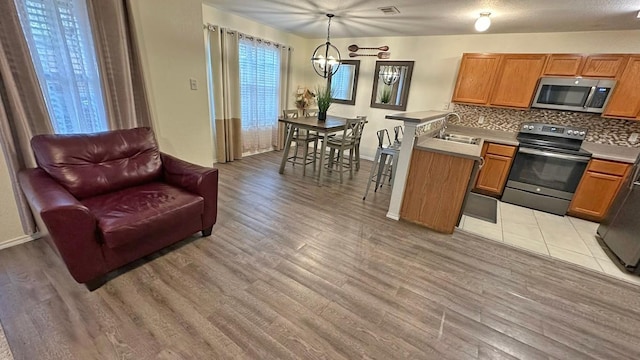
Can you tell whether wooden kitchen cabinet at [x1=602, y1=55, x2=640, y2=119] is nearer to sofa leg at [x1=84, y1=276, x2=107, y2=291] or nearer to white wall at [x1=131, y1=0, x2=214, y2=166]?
white wall at [x1=131, y1=0, x2=214, y2=166]

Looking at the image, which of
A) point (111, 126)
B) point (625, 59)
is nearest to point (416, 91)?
point (625, 59)

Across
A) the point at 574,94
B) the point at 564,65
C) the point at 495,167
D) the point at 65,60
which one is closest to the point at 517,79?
the point at 564,65

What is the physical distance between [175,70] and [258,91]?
2095 mm

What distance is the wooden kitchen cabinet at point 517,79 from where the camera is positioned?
3.35 m

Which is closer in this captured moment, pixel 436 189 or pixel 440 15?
pixel 436 189

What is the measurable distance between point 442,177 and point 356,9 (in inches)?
90.6

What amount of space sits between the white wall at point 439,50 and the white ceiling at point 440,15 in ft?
0.46

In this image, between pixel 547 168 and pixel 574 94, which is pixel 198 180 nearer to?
pixel 547 168

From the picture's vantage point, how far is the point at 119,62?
7.56ft

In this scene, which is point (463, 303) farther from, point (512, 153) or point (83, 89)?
point (83, 89)

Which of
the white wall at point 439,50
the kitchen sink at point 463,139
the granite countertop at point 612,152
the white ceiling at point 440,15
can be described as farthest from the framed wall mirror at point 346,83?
the granite countertop at point 612,152

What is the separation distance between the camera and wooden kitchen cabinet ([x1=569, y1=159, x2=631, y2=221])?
3.00m

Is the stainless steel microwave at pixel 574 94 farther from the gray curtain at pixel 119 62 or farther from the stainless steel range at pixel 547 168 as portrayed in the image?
the gray curtain at pixel 119 62

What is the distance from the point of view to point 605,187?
121 inches
